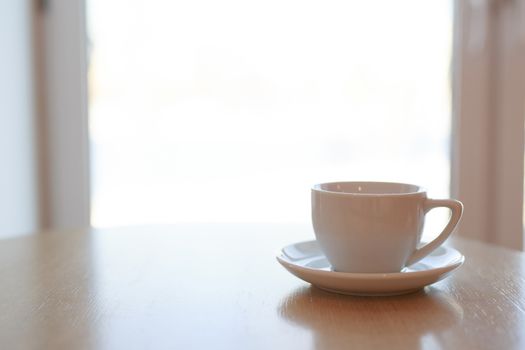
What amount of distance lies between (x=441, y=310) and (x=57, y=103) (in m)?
1.55

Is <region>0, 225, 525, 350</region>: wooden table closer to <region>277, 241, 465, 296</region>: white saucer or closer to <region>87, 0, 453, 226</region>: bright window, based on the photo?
<region>277, 241, 465, 296</region>: white saucer

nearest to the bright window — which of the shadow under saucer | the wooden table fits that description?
the wooden table

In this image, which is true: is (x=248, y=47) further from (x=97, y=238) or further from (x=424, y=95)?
(x=97, y=238)

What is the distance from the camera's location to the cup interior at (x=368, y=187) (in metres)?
0.69

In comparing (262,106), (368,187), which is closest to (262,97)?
(262,106)

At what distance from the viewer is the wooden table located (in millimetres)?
492

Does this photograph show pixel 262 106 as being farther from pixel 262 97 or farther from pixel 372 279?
pixel 372 279

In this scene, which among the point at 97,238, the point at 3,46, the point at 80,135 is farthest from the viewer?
the point at 80,135

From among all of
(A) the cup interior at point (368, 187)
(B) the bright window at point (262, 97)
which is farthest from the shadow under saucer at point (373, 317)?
(B) the bright window at point (262, 97)

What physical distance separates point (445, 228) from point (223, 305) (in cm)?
24

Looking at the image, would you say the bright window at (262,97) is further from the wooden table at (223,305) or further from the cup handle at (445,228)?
the cup handle at (445,228)

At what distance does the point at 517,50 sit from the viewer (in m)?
1.75

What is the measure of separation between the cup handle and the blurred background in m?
1.27

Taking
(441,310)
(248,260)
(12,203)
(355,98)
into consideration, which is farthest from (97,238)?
(355,98)
